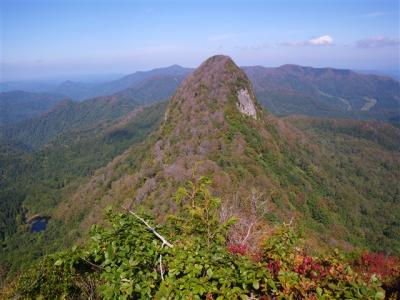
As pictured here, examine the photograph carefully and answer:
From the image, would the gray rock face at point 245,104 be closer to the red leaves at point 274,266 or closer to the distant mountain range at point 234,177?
the distant mountain range at point 234,177

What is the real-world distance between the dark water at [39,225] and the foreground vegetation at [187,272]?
170 metres

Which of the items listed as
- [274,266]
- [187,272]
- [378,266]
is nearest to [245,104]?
A: [378,266]

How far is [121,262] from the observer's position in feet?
21.2

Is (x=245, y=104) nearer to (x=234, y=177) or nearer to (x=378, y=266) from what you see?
(x=234, y=177)

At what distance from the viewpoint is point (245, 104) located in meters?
109

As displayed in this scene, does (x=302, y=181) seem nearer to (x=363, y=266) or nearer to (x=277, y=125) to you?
(x=277, y=125)

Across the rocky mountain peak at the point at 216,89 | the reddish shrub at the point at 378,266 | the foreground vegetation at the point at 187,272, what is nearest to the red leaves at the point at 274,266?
the foreground vegetation at the point at 187,272

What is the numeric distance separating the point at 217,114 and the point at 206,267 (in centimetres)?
9331

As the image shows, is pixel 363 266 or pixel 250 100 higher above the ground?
pixel 363 266

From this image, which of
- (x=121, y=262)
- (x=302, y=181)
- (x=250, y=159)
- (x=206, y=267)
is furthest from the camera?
(x=302, y=181)

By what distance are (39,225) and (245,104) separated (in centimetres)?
12676

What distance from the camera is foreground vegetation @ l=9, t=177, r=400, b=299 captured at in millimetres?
5512

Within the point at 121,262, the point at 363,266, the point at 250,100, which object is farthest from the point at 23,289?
the point at 250,100

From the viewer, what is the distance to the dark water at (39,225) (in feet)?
513
